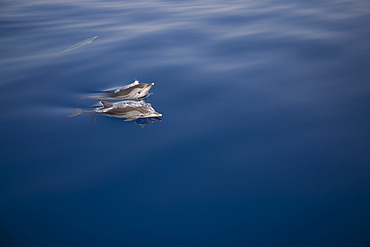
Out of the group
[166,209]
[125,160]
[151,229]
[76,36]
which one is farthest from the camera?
[76,36]

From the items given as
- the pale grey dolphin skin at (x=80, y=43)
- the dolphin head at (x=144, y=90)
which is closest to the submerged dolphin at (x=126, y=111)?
the dolphin head at (x=144, y=90)

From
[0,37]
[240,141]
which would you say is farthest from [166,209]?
[0,37]

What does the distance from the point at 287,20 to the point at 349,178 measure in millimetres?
6394

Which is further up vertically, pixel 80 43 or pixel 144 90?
pixel 80 43

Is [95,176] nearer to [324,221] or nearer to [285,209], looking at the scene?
[285,209]

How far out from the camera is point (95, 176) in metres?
3.00

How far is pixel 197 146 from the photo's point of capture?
3.40 m

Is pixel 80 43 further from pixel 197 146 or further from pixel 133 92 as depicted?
pixel 197 146

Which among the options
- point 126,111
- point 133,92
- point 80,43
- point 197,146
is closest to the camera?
point 197,146

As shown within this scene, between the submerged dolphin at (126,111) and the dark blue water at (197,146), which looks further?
the submerged dolphin at (126,111)

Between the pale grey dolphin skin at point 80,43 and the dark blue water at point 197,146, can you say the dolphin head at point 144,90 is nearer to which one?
the dark blue water at point 197,146

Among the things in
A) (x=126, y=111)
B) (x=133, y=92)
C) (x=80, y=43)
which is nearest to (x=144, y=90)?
(x=133, y=92)

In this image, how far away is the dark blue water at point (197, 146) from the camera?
250 centimetres

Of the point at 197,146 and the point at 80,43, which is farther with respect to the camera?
the point at 80,43
